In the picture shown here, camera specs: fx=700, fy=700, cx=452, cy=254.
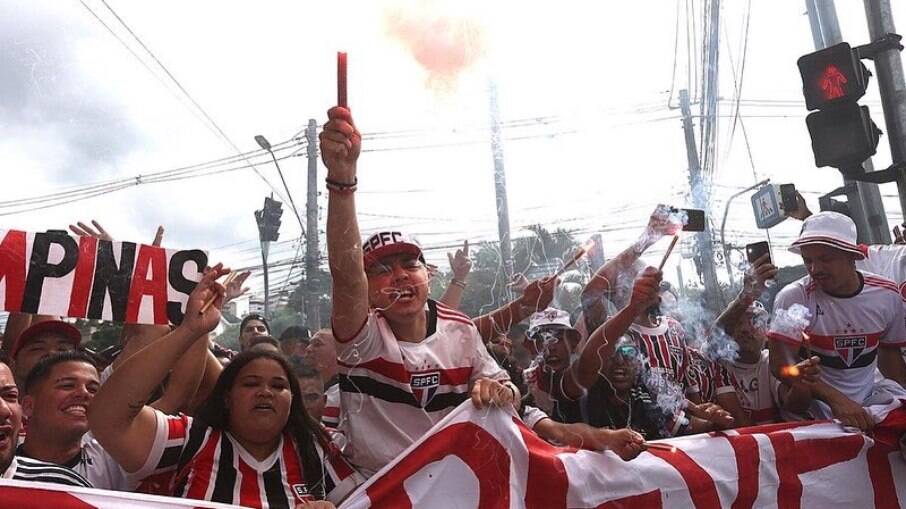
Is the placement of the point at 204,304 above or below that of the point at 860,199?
below

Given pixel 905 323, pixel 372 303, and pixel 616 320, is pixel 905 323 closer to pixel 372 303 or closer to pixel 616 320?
pixel 616 320

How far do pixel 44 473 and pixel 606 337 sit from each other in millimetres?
2588

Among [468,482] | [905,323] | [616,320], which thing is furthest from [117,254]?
[905,323]

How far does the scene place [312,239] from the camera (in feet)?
34.1

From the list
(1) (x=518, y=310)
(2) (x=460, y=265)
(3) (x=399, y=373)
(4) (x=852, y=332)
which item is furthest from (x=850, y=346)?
(3) (x=399, y=373)

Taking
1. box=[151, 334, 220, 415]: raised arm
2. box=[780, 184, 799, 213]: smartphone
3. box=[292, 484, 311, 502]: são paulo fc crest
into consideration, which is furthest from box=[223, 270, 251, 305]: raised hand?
box=[780, 184, 799, 213]: smartphone

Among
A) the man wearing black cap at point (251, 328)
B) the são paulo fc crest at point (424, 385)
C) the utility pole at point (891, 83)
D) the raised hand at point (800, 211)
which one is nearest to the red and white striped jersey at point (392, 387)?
the são paulo fc crest at point (424, 385)

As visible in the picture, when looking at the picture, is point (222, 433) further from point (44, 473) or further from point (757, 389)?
point (757, 389)

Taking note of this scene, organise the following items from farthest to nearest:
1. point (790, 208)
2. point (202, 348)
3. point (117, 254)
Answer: point (790, 208)
point (117, 254)
point (202, 348)

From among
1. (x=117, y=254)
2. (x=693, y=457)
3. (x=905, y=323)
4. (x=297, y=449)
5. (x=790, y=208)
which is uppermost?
(x=790, y=208)

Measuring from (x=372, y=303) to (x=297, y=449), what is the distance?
0.66 m

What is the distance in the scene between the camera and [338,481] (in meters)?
2.80

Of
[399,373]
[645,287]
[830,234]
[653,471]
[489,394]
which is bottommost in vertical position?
[653,471]

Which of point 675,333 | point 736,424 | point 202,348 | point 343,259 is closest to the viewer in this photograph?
point 343,259
